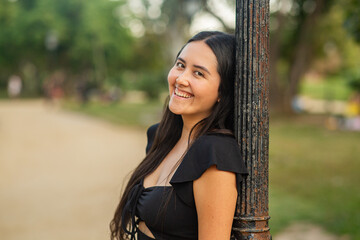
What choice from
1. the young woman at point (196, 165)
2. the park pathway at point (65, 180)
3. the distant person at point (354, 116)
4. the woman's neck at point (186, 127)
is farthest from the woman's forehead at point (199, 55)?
the distant person at point (354, 116)

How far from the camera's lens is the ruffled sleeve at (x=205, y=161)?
72.1 inches

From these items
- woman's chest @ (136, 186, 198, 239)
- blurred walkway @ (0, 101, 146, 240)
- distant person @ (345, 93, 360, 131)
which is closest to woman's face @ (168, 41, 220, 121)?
woman's chest @ (136, 186, 198, 239)

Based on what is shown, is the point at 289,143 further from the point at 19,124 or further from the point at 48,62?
the point at 48,62

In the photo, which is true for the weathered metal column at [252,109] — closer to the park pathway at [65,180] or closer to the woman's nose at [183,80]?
the woman's nose at [183,80]

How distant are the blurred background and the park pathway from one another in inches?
0.7

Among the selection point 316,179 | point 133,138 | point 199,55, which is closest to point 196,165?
point 199,55

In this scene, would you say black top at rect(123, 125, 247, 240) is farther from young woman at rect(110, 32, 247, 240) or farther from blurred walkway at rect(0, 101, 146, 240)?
blurred walkway at rect(0, 101, 146, 240)

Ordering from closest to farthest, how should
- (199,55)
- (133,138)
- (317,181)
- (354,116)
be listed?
(199,55)
(317,181)
(133,138)
(354,116)

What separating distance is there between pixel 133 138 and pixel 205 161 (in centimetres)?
1331

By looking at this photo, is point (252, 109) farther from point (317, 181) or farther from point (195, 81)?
point (317, 181)

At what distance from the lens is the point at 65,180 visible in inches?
360

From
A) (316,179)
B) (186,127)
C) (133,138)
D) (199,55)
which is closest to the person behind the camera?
(199,55)

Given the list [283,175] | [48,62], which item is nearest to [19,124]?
[283,175]

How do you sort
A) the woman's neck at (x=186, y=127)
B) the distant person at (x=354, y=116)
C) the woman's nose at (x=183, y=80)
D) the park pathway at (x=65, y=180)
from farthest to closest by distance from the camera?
the distant person at (x=354, y=116) → the park pathway at (x=65, y=180) → the woman's neck at (x=186, y=127) → the woman's nose at (x=183, y=80)
